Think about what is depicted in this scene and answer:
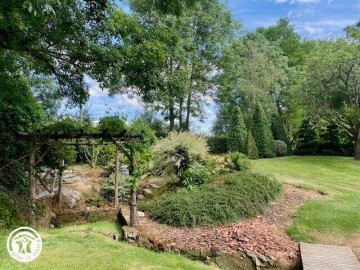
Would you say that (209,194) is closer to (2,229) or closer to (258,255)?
(258,255)

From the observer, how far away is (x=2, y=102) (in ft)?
23.8

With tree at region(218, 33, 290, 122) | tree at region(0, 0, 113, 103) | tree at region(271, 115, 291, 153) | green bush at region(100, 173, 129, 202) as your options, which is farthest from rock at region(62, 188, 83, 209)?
tree at region(271, 115, 291, 153)

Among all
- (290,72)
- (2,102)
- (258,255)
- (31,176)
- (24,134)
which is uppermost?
(290,72)

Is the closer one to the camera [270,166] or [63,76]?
[63,76]

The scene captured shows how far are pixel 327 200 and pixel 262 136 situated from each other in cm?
895

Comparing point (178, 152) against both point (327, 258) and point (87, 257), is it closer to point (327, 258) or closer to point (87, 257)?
point (327, 258)

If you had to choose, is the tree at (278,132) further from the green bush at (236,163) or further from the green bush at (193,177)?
the green bush at (193,177)

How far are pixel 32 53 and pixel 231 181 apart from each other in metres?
5.72

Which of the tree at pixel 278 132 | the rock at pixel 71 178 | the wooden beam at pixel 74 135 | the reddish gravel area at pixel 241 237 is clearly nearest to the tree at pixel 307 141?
the tree at pixel 278 132

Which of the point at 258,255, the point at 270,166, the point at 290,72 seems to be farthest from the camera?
the point at 290,72

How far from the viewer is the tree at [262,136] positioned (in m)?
17.4

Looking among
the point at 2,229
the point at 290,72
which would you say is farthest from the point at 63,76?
the point at 290,72

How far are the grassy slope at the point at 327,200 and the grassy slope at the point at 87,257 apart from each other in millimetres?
3374

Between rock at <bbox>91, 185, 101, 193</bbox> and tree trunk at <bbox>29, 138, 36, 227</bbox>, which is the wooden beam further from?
rock at <bbox>91, 185, 101, 193</bbox>
